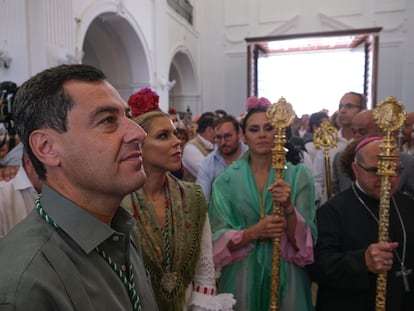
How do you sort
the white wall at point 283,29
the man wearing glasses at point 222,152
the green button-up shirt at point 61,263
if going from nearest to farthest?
1. the green button-up shirt at point 61,263
2. the man wearing glasses at point 222,152
3. the white wall at point 283,29

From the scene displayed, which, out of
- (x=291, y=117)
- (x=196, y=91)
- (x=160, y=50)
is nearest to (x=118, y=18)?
(x=160, y=50)

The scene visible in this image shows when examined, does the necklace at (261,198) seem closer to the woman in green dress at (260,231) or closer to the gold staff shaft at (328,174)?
the woman in green dress at (260,231)

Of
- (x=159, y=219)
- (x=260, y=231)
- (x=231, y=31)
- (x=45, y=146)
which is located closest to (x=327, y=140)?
(x=260, y=231)

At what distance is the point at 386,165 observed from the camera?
5.19 feet

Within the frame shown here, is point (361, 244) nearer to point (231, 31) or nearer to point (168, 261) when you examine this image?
point (168, 261)

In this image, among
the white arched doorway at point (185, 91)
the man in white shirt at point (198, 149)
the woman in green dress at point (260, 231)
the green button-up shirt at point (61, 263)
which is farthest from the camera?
the white arched doorway at point (185, 91)

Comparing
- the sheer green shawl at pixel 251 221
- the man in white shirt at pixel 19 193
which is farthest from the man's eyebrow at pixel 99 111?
the sheer green shawl at pixel 251 221

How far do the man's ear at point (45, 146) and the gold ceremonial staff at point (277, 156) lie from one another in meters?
1.20

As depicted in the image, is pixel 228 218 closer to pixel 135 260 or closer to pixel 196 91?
pixel 135 260

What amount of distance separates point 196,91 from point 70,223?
39.0 feet

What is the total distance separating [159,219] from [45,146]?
31.5 inches

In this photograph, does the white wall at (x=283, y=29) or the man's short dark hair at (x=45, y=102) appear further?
the white wall at (x=283, y=29)

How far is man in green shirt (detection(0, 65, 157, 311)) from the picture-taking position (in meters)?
0.76

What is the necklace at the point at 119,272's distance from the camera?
82 cm
